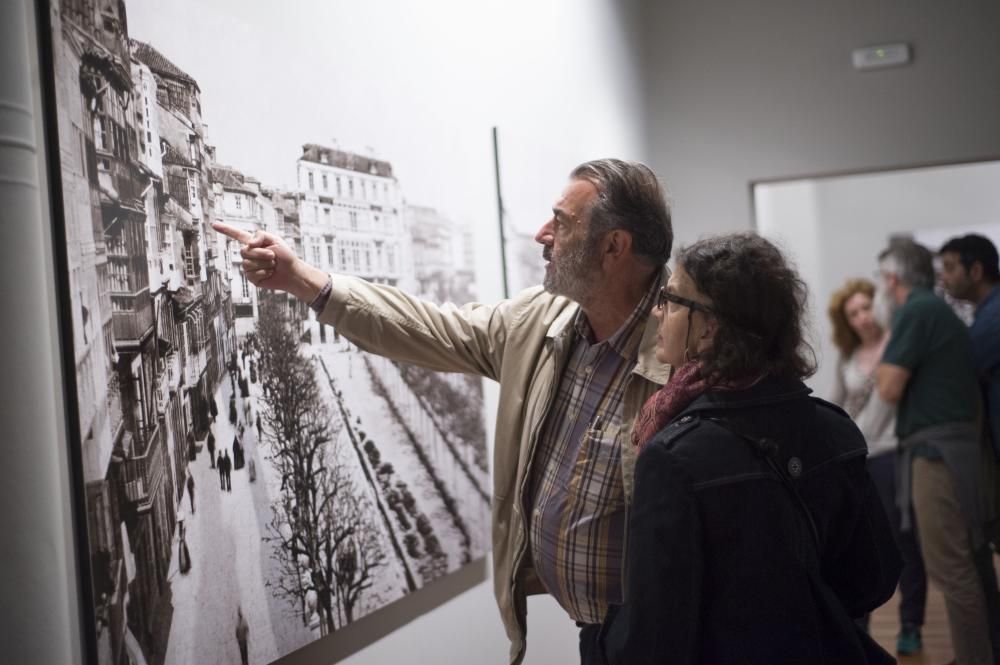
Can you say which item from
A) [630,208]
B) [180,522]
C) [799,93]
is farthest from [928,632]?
[180,522]

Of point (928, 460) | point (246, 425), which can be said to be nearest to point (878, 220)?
point (928, 460)

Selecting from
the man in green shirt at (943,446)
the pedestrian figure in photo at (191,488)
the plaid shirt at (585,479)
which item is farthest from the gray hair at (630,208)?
the man in green shirt at (943,446)

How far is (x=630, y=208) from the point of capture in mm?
2420

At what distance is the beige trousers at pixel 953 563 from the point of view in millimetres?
4414

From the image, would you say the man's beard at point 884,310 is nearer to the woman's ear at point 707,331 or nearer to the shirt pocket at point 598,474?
the shirt pocket at point 598,474

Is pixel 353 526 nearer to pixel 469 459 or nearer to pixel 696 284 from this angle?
pixel 469 459

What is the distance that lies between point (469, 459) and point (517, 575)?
627 millimetres

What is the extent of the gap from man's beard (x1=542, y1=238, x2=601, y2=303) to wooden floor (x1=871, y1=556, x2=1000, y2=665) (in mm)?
3513

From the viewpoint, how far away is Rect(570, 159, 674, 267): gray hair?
95.2 inches

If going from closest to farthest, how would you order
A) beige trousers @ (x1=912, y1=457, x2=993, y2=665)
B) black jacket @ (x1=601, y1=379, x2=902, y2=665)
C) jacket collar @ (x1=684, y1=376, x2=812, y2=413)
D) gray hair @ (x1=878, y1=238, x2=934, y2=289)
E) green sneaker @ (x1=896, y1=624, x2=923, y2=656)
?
1. black jacket @ (x1=601, y1=379, x2=902, y2=665)
2. jacket collar @ (x1=684, y1=376, x2=812, y2=413)
3. beige trousers @ (x1=912, y1=457, x2=993, y2=665)
4. gray hair @ (x1=878, y1=238, x2=934, y2=289)
5. green sneaker @ (x1=896, y1=624, x2=923, y2=656)

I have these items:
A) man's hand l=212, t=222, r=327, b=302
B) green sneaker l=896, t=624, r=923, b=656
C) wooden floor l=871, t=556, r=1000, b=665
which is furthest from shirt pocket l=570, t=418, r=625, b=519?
green sneaker l=896, t=624, r=923, b=656

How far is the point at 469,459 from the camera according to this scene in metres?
3.02

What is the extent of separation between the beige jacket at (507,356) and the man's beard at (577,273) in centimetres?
13

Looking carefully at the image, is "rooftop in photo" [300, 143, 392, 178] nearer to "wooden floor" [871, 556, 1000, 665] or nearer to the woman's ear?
the woman's ear
